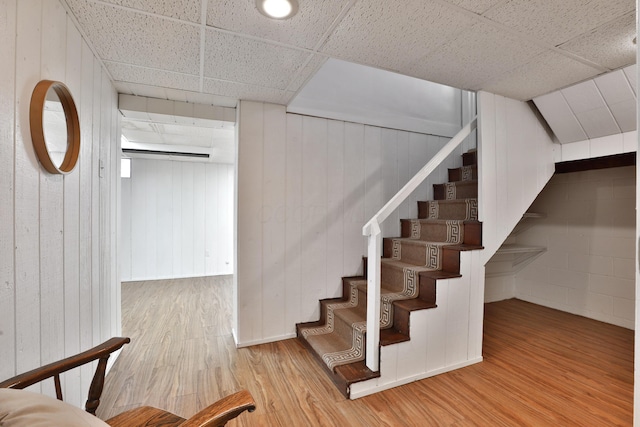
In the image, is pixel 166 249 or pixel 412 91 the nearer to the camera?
pixel 412 91

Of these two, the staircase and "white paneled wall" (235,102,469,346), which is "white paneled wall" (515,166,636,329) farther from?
"white paneled wall" (235,102,469,346)

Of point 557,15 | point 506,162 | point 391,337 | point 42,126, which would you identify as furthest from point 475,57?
point 42,126

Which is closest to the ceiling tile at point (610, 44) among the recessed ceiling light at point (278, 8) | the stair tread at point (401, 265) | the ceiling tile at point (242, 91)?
the recessed ceiling light at point (278, 8)

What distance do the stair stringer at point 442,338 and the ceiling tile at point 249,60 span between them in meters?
1.81

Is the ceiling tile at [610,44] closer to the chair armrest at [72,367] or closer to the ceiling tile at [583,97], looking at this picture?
the ceiling tile at [583,97]

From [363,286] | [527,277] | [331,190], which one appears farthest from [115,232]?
[527,277]

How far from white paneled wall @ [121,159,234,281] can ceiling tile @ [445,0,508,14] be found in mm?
4667

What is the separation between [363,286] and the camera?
2.50m

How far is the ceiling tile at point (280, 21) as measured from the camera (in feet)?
4.38

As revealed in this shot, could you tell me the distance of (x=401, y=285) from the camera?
2.33 meters

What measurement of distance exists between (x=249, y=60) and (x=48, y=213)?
135 cm

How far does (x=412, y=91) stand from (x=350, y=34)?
1.87m

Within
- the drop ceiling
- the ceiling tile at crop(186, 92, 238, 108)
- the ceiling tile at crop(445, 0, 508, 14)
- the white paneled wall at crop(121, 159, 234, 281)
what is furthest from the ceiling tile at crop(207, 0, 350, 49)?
the white paneled wall at crop(121, 159, 234, 281)

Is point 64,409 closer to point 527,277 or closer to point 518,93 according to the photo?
point 518,93
